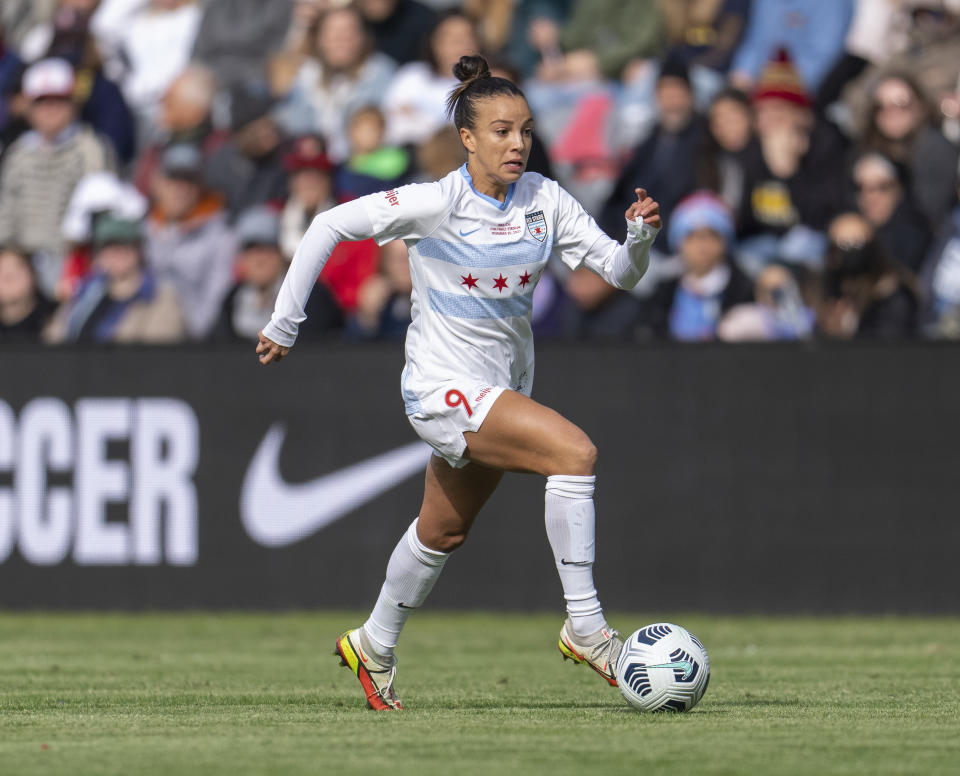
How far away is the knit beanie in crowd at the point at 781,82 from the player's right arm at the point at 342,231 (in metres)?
7.54

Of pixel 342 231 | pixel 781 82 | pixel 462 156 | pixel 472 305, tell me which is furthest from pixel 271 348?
pixel 781 82

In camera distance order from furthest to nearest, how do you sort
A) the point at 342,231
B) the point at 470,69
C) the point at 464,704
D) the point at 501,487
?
Answer: the point at 501,487 → the point at 464,704 → the point at 470,69 → the point at 342,231

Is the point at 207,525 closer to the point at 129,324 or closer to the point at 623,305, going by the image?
the point at 129,324

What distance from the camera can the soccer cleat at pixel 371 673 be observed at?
23.4 ft

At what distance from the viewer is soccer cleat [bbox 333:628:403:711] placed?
7133 millimetres

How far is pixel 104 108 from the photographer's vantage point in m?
16.0

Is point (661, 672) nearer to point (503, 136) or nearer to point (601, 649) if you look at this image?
point (601, 649)

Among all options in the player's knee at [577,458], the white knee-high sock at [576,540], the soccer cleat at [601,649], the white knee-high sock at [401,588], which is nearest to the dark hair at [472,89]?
the player's knee at [577,458]

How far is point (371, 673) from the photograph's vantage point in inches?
284

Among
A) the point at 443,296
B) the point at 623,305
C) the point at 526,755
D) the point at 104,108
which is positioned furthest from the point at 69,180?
the point at 526,755

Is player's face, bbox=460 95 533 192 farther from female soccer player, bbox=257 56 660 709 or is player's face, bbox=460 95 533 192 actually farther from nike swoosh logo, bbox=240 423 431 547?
nike swoosh logo, bbox=240 423 431 547

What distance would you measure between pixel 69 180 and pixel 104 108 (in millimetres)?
1097

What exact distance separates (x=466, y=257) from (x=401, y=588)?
143 centimetres

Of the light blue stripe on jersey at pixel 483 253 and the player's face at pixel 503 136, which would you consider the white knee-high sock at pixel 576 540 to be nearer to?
the light blue stripe on jersey at pixel 483 253
